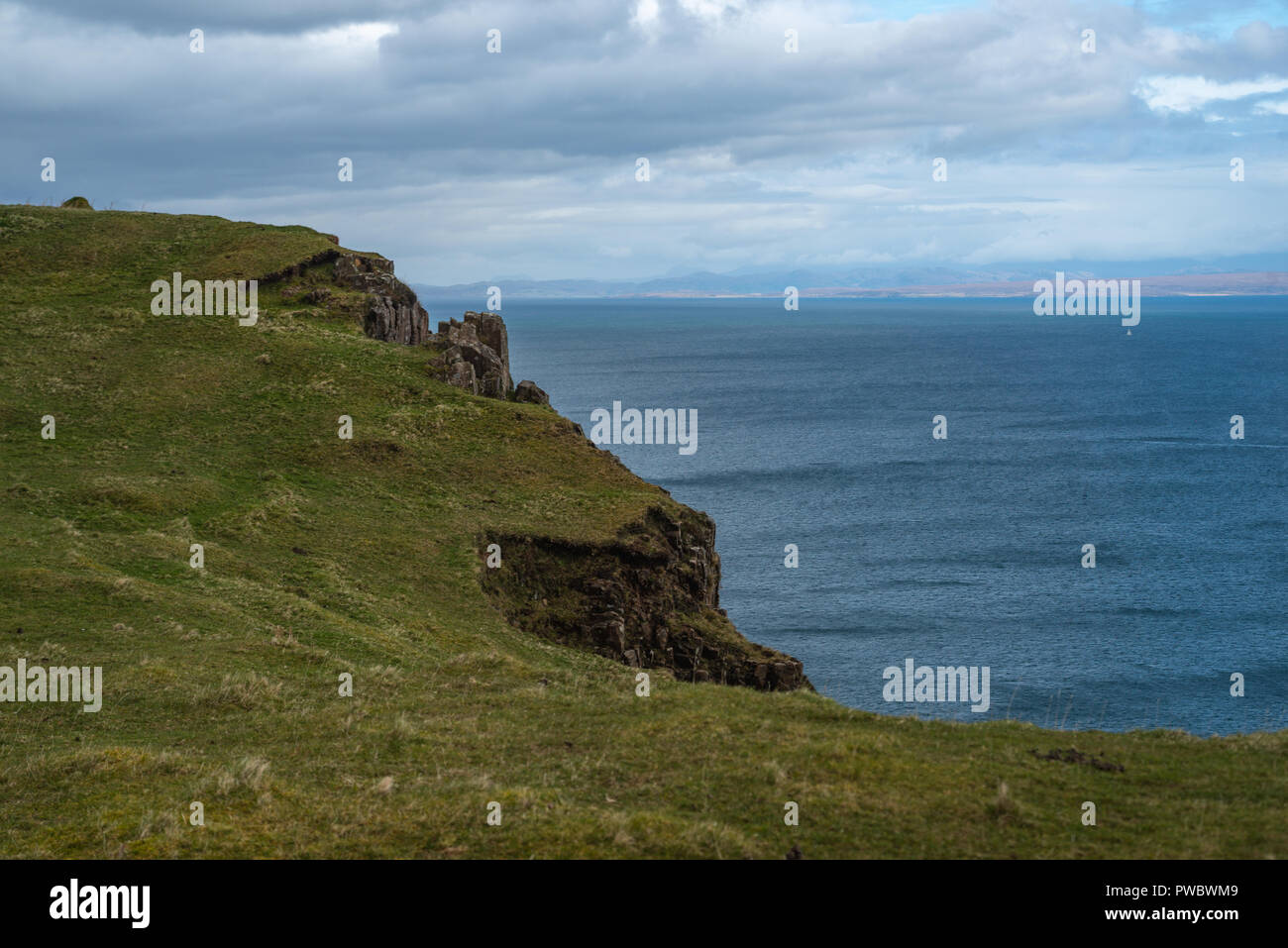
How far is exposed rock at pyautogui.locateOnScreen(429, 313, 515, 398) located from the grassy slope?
3216 millimetres

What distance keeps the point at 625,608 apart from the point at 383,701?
1913cm

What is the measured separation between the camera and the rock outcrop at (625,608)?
152ft

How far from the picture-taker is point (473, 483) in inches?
2215

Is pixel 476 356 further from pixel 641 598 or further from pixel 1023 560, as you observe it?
pixel 1023 560

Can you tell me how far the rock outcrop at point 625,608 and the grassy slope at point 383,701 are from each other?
5.96 feet

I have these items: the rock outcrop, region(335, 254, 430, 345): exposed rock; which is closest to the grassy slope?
the rock outcrop

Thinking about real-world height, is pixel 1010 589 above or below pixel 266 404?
below

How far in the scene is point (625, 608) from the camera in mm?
47656

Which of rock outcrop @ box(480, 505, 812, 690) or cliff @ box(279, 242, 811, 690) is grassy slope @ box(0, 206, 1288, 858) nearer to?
cliff @ box(279, 242, 811, 690)

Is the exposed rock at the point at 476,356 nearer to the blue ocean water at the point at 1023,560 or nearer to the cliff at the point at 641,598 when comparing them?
the cliff at the point at 641,598

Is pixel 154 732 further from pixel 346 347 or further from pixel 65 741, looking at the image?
pixel 346 347

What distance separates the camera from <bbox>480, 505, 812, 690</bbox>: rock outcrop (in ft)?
152
